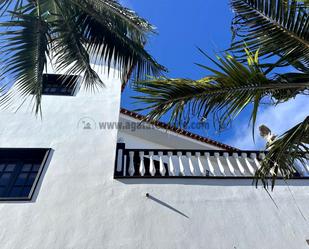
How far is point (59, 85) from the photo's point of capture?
9.20m

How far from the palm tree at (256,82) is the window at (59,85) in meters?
6.13

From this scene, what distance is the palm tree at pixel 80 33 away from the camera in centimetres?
482

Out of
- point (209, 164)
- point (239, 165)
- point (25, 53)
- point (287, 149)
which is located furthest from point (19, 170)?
point (287, 149)

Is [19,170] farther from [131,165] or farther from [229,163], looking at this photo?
[229,163]

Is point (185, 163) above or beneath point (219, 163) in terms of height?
beneath

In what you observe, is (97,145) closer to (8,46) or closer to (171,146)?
(8,46)

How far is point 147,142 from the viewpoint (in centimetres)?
1017

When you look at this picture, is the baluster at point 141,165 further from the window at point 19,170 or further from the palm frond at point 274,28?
the palm frond at point 274,28

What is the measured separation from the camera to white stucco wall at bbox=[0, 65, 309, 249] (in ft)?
16.1

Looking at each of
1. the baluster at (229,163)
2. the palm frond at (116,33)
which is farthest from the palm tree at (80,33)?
the baluster at (229,163)

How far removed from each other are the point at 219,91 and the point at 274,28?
2.90 ft

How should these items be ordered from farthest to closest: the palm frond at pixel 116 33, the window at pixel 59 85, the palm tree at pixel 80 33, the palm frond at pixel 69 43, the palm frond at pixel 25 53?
the window at pixel 59 85
the palm frond at pixel 69 43
the palm frond at pixel 116 33
the palm tree at pixel 80 33
the palm frond at pixel 25 53

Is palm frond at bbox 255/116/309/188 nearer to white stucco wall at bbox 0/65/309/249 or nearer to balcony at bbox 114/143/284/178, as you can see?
white stucco wall at bbox 0/65/309/249

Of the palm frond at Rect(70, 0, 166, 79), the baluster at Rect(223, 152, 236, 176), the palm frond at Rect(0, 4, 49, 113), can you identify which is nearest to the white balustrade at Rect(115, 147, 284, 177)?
the baluster at Rect(223, 152, 236, 176)
